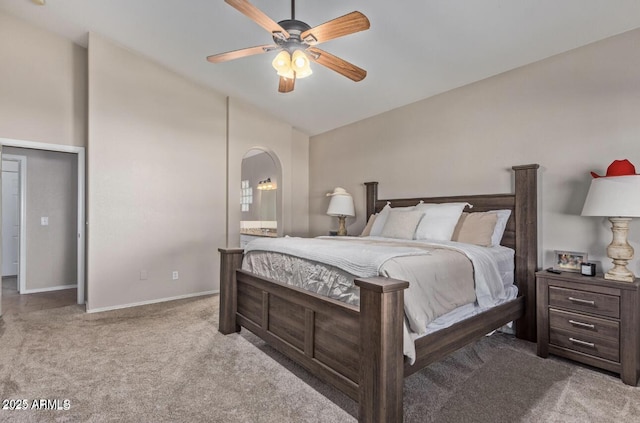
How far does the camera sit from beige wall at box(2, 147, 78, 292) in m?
4.82

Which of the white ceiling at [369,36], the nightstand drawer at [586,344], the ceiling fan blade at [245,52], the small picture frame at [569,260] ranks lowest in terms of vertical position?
the nightstand drawer at [586,344]

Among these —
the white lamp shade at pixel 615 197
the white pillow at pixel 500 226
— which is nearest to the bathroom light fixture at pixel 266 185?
the white pillow at pixel 500 226

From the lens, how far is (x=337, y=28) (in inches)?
83.2

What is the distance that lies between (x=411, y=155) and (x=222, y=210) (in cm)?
278

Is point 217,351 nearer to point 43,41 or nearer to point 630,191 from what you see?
point 630,191

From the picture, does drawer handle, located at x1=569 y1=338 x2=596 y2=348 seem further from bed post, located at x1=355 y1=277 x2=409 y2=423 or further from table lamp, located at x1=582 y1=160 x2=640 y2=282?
bed post, located at x1=355 y1=277 x2=409 y2=423

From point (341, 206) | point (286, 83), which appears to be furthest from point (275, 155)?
point (286, 83)

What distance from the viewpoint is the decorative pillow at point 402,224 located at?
3.45 metres

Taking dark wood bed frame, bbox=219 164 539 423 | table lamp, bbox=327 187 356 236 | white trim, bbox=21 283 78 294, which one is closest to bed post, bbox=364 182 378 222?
table lamp, bbox=327 187 356 236

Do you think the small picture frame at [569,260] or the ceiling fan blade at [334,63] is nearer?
the ceiling fan blade at [334,63]

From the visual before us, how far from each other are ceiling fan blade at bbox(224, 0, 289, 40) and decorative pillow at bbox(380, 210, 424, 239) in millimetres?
2140

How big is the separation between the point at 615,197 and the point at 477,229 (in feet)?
3.33

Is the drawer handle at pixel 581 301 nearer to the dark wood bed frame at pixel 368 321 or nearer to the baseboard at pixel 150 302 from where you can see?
the dark wood bed frame at pixel 368 321

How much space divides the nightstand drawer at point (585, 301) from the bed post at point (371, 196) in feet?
7.76
